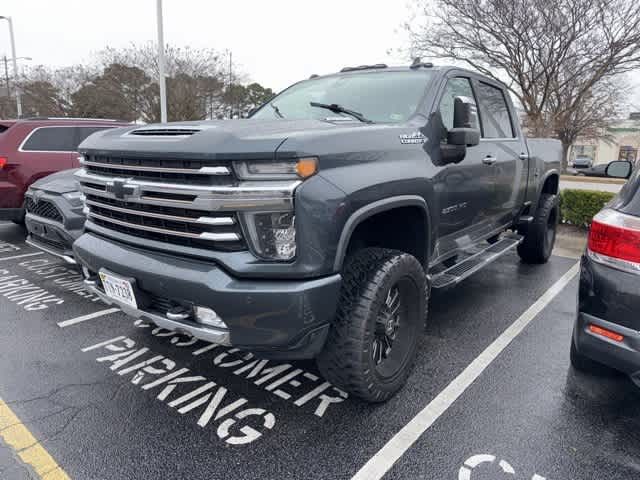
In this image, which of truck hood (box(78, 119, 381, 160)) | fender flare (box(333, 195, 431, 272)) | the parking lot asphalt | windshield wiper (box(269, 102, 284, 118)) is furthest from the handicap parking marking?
windshield wiper (box(269, 102, 284, 118))

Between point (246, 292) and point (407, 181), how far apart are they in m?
1.20

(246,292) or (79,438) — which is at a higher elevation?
(246,292)

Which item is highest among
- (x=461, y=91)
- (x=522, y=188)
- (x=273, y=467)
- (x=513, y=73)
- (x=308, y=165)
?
(x=513, y=73)

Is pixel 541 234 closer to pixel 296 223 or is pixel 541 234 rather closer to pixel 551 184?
pixel 551 184

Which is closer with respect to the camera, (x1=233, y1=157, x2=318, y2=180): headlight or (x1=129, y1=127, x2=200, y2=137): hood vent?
(x1=233, y1=157, x2=318, y2=180): headlight

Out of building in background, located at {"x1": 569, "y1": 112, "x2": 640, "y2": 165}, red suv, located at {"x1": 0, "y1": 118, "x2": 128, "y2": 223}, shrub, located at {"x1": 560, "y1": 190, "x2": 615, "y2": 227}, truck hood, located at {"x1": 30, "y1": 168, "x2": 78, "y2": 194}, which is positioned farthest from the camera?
building in background, located at {"x1": 569, "y1": 112, "x2": 640, "y2": 165}

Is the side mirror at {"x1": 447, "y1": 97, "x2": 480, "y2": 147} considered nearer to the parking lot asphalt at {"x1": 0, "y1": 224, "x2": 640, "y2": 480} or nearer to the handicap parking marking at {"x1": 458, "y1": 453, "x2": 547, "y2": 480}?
the parking lot asphalt at {"x1": 0, "y1": 224, "x2": 640, "y2": 480}

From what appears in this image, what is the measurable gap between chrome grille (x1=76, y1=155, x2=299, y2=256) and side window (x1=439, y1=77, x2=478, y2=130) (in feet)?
5.76

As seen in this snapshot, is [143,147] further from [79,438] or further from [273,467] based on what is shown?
[273,467]

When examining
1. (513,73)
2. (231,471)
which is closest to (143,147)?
(231,471)

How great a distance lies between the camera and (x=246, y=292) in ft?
6.64

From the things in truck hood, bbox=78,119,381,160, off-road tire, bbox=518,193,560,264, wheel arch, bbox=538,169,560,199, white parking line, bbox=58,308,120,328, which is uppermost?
truck hood, bbox=78,119,381,160

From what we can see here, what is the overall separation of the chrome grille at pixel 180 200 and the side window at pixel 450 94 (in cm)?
176

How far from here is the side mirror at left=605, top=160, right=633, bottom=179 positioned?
3290 millimetres
